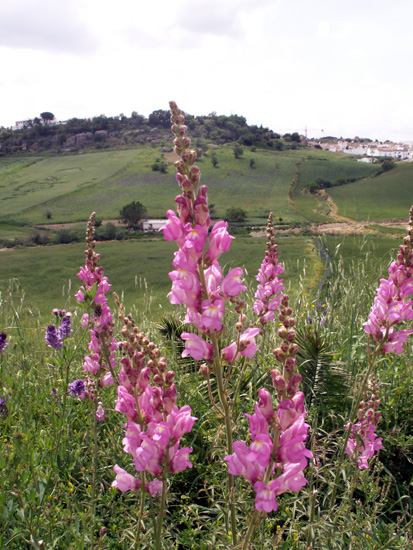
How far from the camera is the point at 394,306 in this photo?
110 inches

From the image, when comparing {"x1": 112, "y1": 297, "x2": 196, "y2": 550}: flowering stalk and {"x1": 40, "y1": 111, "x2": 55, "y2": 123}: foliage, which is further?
{"x1": 40, "y1": 111, "x2": 55, "y2": 123}: foliage

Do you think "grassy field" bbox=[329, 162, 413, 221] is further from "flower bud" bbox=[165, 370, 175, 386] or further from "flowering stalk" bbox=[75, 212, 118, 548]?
"flower bud" bbox=[165, 370, 175, 386]

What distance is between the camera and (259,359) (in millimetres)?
4473

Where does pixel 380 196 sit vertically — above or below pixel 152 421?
below

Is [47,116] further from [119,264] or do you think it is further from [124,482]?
[124,482]

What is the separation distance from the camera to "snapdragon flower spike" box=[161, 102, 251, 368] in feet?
5.57

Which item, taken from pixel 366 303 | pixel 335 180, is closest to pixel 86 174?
pixel 335 180

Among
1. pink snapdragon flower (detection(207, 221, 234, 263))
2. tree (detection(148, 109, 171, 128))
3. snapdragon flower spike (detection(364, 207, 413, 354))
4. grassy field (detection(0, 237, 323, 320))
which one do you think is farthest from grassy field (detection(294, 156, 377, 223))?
tree (detection(148, 109, 171, 128))

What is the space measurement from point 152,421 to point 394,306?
1.99 meters

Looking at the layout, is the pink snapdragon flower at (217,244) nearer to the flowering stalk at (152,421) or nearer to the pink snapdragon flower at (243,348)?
the pink snapdragon flower at (243,348)

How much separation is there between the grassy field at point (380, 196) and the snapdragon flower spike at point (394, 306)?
68380 millimetres

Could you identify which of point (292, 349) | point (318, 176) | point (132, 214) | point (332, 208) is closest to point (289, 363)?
point (292, 349)

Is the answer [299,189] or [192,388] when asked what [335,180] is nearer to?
[299,189]

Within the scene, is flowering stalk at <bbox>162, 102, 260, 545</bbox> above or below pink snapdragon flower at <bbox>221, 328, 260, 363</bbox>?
above
